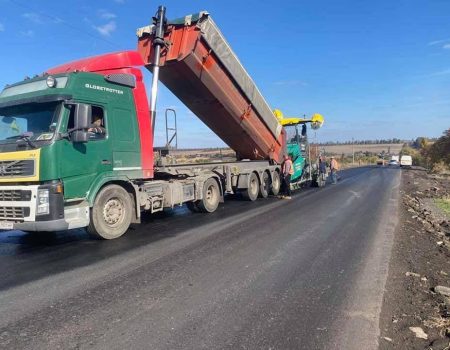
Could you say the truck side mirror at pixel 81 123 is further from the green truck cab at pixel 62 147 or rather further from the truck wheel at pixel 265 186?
the truck wheel at pixel 265 186

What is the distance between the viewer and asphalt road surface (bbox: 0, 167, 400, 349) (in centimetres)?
379

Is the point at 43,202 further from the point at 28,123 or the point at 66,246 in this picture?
the point at 28,123

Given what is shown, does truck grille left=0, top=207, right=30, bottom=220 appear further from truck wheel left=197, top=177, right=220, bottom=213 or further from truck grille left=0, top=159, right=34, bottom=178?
truck wheel left=197, top=177, right=220, bottom=213

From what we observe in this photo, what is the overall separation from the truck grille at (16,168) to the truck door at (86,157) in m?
0.48

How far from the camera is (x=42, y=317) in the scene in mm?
4184

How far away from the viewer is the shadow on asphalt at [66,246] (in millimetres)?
5949

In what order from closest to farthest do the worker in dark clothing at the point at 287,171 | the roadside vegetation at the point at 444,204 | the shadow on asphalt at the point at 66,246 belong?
1. the shadow on asphalt at the point at 66,246
2. the roadside vegetation at the point at 444,204
3. the worker in dark clothing at the point at 287,171

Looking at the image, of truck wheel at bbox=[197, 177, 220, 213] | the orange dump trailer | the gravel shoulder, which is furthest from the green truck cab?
the gravel shoulder

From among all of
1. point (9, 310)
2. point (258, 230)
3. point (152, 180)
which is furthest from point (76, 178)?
point (258, 230)

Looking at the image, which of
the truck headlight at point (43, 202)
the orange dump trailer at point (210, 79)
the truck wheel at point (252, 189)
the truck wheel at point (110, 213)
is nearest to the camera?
the truck headlight at point (43, 202)

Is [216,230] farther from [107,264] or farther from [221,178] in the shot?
[221,178]

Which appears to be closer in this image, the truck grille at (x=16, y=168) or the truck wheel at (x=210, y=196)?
the truck grille at (x=16, y=168)

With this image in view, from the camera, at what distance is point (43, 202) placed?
6.82 metres

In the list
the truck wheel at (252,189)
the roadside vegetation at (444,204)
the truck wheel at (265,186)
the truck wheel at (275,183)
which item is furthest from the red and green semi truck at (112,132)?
the roadside vegetation at (444,204)
